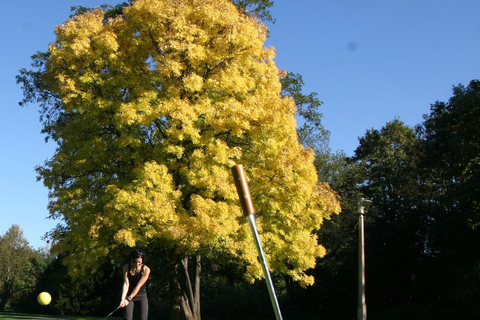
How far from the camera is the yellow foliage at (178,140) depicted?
55.4 feet

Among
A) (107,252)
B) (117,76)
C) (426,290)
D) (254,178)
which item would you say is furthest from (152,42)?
(426,290)

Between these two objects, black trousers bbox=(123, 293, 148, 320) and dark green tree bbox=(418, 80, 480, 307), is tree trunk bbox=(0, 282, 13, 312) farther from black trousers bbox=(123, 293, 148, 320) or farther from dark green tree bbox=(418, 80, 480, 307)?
black trousers bbox=(123, 293, 148, 320)

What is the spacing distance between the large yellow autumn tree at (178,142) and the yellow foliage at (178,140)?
4 cm

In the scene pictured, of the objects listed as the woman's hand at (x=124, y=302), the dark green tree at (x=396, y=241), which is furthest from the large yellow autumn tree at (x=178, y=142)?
the dark green tree at (x=396, y=241)

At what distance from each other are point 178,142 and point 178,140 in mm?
142

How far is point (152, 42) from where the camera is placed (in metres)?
19.5

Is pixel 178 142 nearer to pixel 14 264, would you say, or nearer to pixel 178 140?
pixel 178 140

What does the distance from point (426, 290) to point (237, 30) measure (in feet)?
75.9

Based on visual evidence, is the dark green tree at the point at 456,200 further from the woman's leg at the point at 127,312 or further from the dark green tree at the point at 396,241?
the woman's leg at the point at 127,312

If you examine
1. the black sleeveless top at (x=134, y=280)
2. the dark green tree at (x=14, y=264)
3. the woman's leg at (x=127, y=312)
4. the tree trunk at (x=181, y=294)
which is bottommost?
the woman's leg at (x=127, y=312)

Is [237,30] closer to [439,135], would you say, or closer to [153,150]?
[153,150]

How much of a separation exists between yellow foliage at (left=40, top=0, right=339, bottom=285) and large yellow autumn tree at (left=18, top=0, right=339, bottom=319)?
0.15 feet

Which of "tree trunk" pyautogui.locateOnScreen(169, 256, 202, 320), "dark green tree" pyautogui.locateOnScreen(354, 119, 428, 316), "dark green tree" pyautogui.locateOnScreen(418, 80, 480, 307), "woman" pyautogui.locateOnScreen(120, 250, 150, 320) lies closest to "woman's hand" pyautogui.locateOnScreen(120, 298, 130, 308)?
"woman" pyautogui.locateOnScreen(120, 250, 150, 320)

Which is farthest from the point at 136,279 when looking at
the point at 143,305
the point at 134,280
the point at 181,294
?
the point at 181,294
